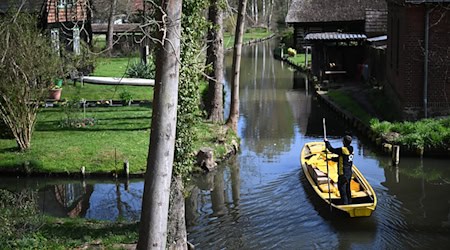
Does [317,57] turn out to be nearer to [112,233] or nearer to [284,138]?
[284,138]

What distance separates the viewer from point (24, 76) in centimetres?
1850

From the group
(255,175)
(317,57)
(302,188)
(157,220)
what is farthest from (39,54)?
(317,57)

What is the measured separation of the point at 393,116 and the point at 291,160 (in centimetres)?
531

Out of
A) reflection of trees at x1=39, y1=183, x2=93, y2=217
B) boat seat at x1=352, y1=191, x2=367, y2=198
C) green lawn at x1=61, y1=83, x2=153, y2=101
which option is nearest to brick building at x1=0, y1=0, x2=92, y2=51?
green lawn at x1=61, y1=83, x2=153, y2=101

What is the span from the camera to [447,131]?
68.3 ft

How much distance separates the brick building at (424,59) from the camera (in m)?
22.6

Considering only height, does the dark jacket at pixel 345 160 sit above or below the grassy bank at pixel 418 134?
above

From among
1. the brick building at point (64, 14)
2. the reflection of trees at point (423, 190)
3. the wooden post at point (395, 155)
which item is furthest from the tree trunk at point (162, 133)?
the wooden post at point (395, 155)

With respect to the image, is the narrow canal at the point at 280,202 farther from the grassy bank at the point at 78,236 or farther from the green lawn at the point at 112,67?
the green lawn at the point at 112,67

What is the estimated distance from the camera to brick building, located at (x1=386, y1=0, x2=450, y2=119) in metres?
22.6

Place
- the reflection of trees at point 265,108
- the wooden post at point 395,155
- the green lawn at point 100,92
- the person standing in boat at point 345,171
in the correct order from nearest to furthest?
the person standing in boat at point 345,171 → the wooden post at point 395,155 → the reflection of trees at point 265,108 → the green lawn at point 100,92

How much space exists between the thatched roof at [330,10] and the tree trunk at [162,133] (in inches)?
1414

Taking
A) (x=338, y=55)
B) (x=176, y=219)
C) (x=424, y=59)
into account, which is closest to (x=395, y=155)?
(x=424, y=59)

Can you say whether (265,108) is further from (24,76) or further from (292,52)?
(292,52)
